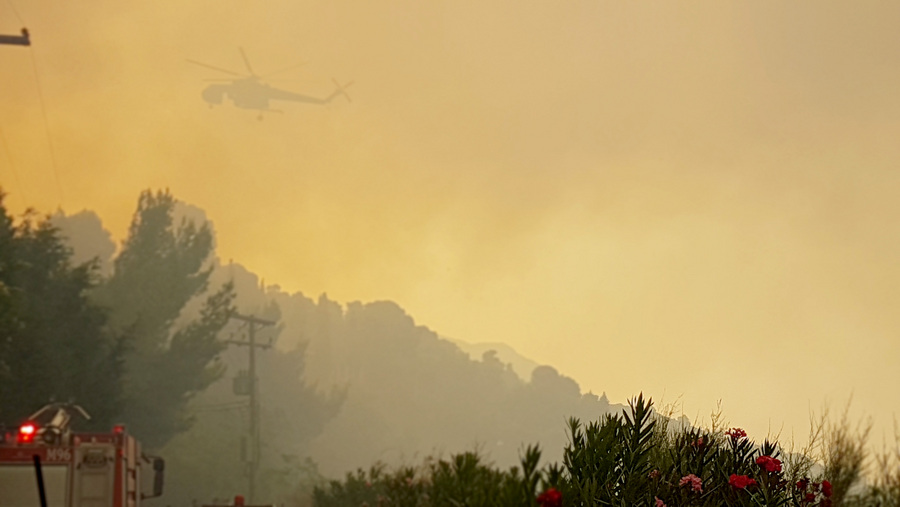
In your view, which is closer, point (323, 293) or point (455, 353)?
point (323, 293)

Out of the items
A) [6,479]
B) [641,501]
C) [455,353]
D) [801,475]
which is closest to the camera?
[641,501]

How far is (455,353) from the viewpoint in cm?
18000

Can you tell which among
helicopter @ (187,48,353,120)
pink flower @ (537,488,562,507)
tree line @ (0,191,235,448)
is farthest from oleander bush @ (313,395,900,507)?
helicopter @ (187,48,353,120)

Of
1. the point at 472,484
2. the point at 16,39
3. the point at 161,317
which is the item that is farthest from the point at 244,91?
the point at 472,484

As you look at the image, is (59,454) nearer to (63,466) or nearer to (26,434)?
(63,466)

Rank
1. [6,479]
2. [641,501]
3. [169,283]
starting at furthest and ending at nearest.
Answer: [169,283]
[6,479]
[641,501]

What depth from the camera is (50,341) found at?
4978 centimetres

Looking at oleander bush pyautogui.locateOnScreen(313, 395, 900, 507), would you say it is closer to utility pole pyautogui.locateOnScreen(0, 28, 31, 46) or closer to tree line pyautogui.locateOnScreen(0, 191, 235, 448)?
utility pole pyautogui.locateOnScreen(0, 28, 31, 46)

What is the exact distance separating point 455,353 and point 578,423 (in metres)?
169

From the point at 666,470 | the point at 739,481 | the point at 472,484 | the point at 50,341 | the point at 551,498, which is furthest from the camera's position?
the point at 50,341

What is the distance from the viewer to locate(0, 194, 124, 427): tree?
4747 cm

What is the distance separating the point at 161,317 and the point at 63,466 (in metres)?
53.9

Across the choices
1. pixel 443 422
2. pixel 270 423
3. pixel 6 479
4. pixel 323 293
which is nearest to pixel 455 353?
pixel 443 422

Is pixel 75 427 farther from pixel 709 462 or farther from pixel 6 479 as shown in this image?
pixel 709 462
